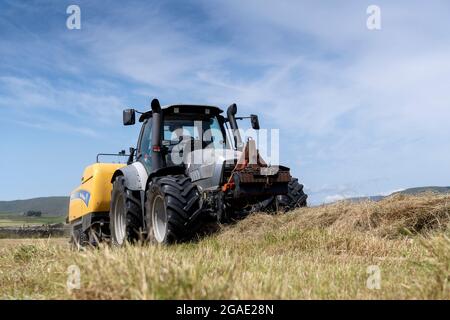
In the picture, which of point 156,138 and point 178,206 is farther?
point 156,138

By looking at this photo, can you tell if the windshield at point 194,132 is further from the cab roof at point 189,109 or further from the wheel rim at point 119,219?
the wheel rim at point 119,219

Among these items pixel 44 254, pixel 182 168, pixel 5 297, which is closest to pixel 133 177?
pixel 182 168

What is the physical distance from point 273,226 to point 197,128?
232cm

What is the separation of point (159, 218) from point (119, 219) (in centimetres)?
178

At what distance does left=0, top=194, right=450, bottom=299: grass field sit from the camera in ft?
10.0

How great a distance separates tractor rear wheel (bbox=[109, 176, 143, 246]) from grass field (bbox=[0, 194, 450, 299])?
1316mm

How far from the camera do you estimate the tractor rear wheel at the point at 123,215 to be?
8391 mm

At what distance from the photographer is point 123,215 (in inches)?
361

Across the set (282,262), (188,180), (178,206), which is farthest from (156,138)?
(282,262)

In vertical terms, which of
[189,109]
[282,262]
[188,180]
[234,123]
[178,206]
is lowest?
[282,262]

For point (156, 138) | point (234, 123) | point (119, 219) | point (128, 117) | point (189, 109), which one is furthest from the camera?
point (119, 219)

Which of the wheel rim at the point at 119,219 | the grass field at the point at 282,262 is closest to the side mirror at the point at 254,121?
the grass field at the point at 282,262

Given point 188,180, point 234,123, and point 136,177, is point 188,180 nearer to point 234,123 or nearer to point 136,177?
point 136,177
